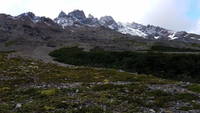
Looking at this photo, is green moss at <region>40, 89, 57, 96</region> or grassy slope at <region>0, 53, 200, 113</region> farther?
green moss at <region>40, 89, 57, 96</region>

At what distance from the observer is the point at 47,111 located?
2075 centimetres

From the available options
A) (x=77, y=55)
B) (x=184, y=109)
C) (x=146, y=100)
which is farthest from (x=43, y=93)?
(x=77, y=55)

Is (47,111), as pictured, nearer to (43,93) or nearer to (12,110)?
(12,110)

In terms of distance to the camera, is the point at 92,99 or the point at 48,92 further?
the point at 48,92

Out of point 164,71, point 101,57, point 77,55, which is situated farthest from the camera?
point 77,55

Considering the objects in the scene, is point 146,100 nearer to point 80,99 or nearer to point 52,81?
point 80,99

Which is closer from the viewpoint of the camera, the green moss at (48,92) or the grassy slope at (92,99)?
the grassy slope at (92,99)

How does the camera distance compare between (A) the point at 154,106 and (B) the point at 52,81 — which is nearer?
(A) the point at 154,106

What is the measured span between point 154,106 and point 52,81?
16149mm

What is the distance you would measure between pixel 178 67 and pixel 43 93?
61473 mm

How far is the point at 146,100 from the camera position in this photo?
24.6 m

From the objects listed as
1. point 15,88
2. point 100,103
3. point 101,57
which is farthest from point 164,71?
point 100,103

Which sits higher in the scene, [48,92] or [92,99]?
[92,99]

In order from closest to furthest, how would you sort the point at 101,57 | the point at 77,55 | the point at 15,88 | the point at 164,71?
the point at 15,88
the point at 164,71
the point at 101,57
the point at 77,55
